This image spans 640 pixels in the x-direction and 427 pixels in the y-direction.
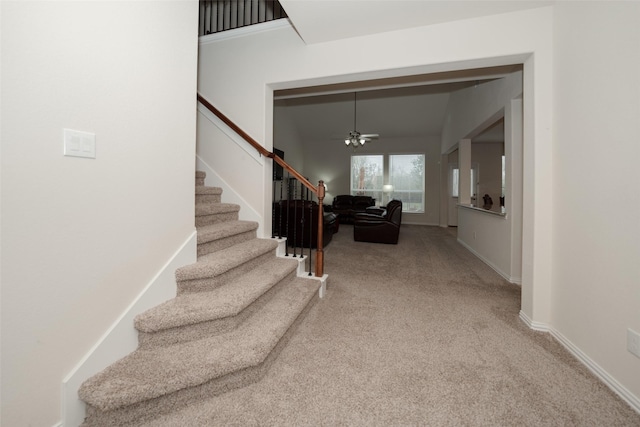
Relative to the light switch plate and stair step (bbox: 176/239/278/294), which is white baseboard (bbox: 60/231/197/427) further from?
the light switch plate

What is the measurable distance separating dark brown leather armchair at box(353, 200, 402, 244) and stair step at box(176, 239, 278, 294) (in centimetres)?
321

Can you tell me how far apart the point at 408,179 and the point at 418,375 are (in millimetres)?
8114

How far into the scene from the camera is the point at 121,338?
138 cm

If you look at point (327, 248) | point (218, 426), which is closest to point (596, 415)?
point (218, 426)

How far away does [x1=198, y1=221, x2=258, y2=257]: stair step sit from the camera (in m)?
2.08

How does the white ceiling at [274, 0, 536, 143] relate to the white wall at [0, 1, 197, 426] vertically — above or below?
above

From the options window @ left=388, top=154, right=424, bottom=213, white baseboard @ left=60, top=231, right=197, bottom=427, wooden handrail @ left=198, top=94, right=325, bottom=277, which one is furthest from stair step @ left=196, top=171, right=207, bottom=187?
window @ left=388, top=154, right=424, bottom=213

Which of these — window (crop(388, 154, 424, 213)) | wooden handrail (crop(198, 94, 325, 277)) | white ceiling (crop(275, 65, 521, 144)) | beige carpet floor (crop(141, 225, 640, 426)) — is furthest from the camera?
window (crop(388, 154, 424, 213))

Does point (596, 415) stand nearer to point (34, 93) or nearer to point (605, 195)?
point (605, 195)

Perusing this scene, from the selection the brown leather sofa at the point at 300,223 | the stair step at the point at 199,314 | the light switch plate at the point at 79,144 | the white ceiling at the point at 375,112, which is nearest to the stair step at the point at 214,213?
the stair step at the point at 199,314

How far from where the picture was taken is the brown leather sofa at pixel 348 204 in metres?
8.31

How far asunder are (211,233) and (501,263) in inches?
141

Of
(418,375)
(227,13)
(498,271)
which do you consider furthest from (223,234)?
(227,13)

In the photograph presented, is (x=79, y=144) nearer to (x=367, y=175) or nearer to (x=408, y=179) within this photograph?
(x=367, y=175)
